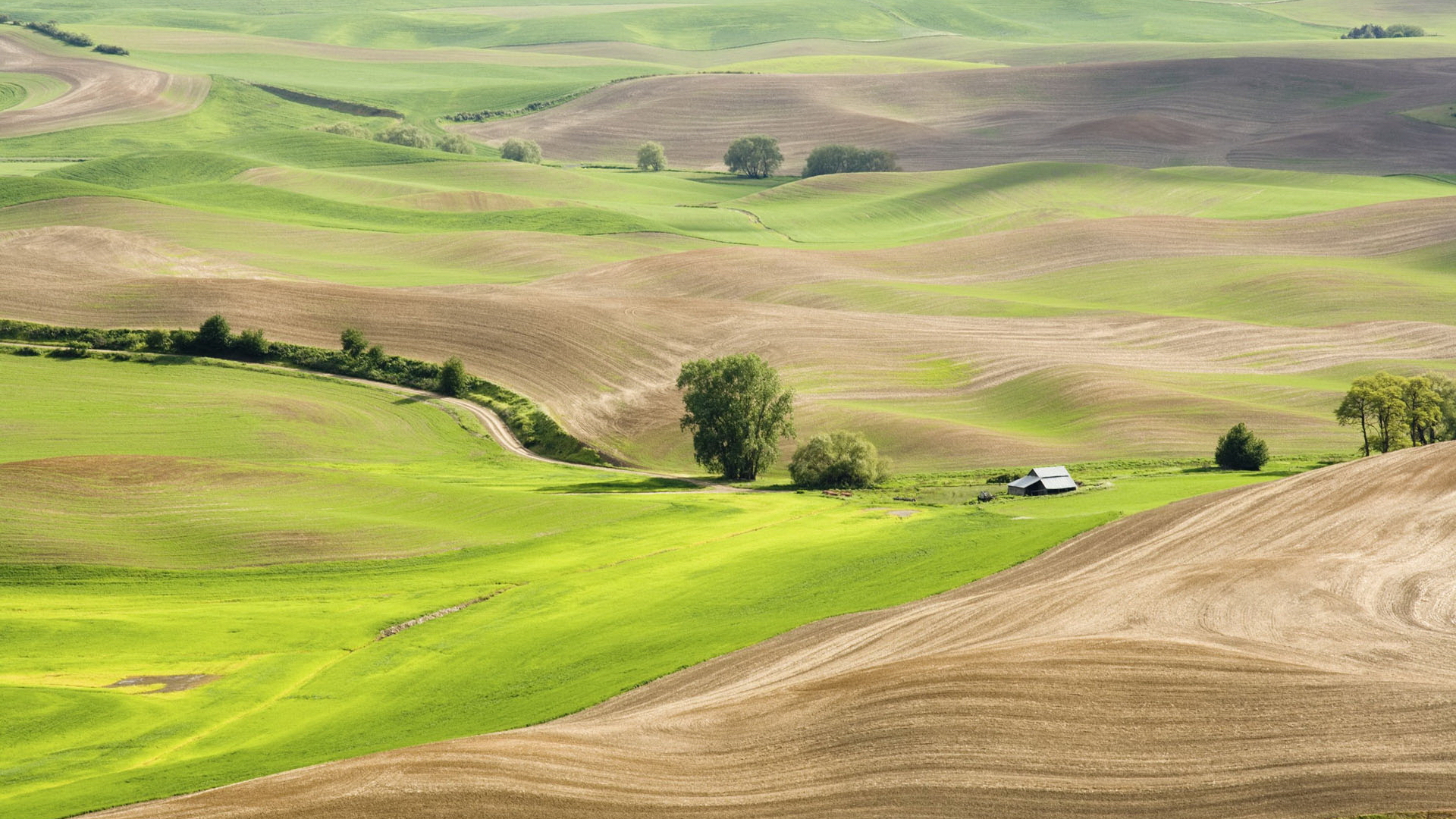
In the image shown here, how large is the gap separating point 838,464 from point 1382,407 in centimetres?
2987

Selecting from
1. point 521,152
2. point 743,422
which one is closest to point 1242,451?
point 743,422

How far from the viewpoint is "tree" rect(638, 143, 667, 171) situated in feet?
638

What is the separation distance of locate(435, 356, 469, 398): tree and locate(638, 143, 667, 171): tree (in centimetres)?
10700

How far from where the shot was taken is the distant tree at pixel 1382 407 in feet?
236

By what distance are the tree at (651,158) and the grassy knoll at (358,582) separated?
121 m

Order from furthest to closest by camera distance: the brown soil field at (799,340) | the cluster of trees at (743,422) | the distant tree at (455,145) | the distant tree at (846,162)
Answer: the distant tree at (455,145), the distant tree at (846,162), the brown soil field at (799,340), the cluster of trees at (743,422)

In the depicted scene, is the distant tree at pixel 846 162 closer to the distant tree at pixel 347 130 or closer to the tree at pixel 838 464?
the distant tree at pixel 347 130

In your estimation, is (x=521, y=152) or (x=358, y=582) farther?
(x=521, y=152)

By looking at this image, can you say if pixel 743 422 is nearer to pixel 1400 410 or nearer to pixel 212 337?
pixel 1400 410

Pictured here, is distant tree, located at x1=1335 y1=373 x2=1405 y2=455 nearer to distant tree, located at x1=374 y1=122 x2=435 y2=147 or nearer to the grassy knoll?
the grassy knoll

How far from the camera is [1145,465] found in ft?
239

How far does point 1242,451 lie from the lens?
69375 mm

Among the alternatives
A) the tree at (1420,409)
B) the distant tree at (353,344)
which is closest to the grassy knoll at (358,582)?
the tree at (1420,409)

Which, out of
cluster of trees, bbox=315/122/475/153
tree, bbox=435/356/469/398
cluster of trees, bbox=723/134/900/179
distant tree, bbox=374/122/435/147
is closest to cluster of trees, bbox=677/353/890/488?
tree, bbox=435/356/469/398
